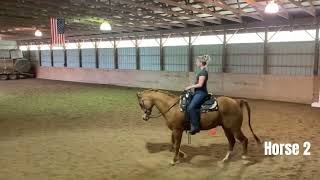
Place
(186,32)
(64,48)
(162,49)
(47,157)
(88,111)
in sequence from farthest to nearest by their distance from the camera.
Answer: (64,48)
(162,49)
(186,32)
(88,111)
(47,157)

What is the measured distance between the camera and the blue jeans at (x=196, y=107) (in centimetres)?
648

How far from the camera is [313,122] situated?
10922 mm

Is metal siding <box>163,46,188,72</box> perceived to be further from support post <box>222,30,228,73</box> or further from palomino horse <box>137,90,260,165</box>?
palomino horse <box>137,90,260,165</box>

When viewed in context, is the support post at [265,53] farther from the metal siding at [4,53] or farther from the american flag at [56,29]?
the metal siding at [4,53]

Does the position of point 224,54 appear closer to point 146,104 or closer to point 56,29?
point 56,29

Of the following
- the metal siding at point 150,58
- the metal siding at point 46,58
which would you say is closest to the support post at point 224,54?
the metal siding at point 150,58

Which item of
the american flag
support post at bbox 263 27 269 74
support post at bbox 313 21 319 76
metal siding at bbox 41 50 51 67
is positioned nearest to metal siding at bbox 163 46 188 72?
support post at bbox 263 27 269 74

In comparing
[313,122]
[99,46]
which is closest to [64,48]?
[99,46]

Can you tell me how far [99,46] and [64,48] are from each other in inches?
243

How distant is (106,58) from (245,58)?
43.7 feet

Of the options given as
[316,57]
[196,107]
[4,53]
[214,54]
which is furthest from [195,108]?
[4,53]

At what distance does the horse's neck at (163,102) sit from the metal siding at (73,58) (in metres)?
26.1

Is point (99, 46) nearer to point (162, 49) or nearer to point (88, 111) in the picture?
point (162, 49)

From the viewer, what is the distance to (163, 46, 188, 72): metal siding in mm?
22016
